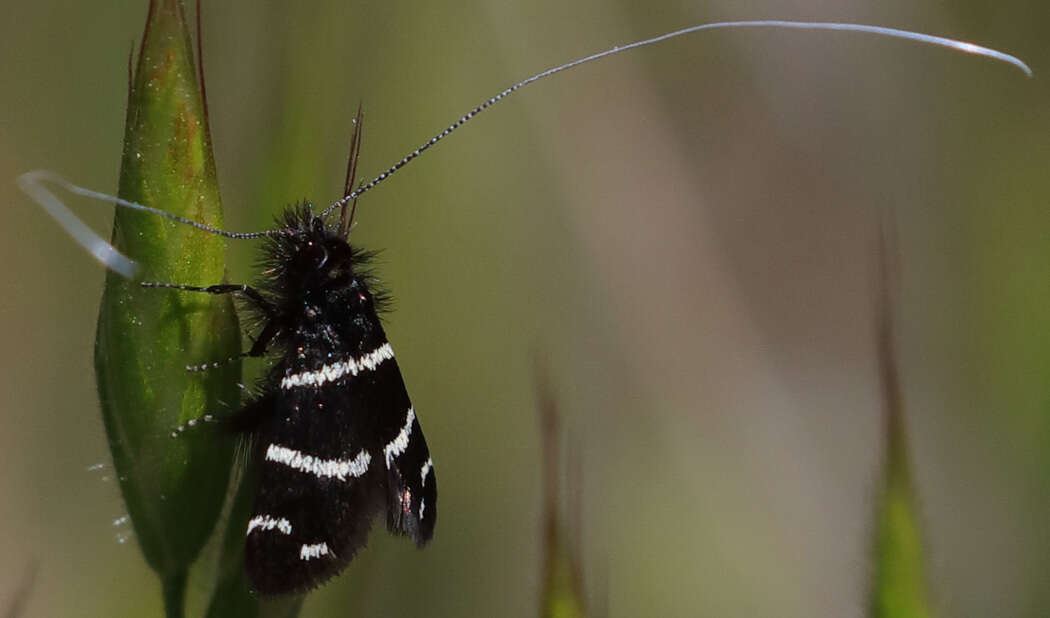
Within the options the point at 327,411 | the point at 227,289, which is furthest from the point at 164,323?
the point at 327,411

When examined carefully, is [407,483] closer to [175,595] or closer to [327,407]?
[327,407]

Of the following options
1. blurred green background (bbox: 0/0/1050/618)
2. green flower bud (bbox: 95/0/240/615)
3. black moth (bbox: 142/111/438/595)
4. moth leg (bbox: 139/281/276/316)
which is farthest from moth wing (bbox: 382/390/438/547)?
green flower bud (bbox: 95/0/240/615)

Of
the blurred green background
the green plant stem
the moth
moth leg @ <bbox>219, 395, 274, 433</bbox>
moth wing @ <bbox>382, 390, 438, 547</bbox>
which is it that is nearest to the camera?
the green plant stem

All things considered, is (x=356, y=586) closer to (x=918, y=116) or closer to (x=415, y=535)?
(x=415, y=535)

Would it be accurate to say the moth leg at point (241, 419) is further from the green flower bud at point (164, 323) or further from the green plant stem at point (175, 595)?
the green plant stem at point (175, 595)

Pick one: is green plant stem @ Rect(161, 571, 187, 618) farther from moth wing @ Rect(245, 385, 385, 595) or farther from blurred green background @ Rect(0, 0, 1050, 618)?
blurred green background @ Rect(0, 0, 1050, 618)

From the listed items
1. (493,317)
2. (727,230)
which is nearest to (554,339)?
(493,317)

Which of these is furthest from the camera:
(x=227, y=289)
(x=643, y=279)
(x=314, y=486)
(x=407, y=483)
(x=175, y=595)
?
(x=643, y=279)
